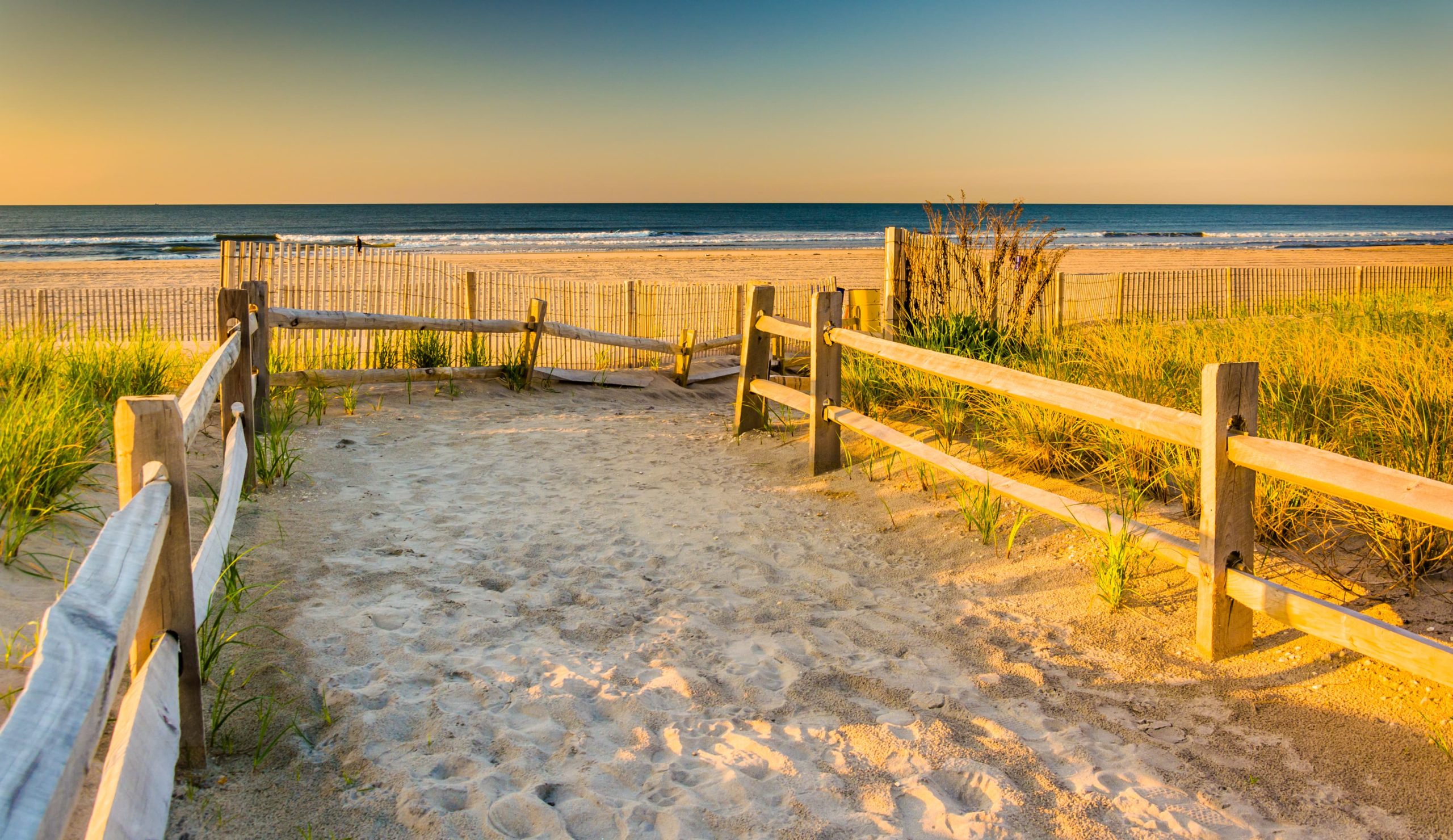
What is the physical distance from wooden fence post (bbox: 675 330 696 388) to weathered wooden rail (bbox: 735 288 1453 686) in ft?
15.5

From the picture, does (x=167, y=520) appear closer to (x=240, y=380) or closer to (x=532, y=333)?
(x=240, y=380)

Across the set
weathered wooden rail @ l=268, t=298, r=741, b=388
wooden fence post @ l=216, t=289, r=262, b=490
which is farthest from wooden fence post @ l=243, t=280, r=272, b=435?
wooden fence post @ l=216, t=289, r=262, b=490

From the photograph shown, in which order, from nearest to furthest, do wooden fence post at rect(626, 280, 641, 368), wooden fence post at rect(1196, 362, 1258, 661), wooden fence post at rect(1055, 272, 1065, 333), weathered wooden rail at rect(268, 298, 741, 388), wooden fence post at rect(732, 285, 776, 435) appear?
wooden fence post at rect(1196, 362, 1258, 661)
wooden fence post at rect(732, 285, 776, 435)
weathered wooden rail at rect(268, 298, 741, 388)
wooden fence post at rect(626, 280, 641, 368)
wooden fence post at rect(1055, 272, 1065, 333)

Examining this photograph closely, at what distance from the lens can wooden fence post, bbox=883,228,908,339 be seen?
343 inches

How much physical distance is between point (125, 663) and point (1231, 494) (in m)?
3.16

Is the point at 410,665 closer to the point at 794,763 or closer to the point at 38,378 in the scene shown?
the point at 794,763

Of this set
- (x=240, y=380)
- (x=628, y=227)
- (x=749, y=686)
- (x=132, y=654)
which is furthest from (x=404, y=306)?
(x=628, y=227)

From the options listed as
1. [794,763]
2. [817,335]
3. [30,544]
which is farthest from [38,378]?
[794,763]

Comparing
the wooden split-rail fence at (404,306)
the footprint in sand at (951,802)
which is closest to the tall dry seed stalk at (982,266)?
the wooden split-rail fence at (404,306)

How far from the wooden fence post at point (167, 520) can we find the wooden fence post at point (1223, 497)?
118 inches

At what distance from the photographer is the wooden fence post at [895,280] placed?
28.6 ft

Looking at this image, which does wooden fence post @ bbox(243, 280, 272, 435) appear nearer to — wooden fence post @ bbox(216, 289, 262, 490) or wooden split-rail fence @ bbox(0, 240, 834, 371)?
wooden fence post @ bbox(216, 289, 262, 490)

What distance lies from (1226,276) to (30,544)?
12.8 m

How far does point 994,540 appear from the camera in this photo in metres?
4.52
